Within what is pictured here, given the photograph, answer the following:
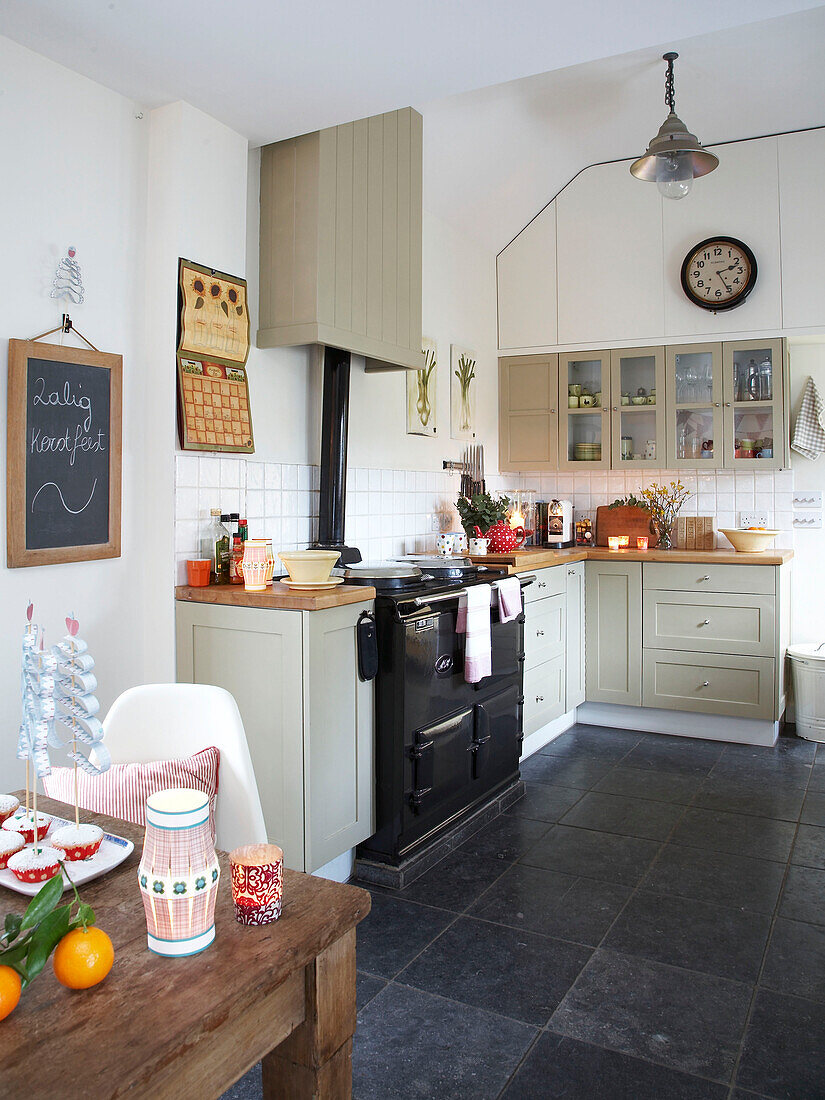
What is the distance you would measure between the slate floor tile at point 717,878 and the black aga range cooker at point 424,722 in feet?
2.39

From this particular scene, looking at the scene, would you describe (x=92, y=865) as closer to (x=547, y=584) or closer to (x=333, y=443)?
(x=333, y=443)

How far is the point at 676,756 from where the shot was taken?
4.28m

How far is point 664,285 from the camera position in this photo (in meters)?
4.83

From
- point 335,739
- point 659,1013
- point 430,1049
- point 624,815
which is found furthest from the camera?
point 624,815

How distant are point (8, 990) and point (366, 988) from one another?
155cm

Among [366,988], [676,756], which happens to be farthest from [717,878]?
[676,756]

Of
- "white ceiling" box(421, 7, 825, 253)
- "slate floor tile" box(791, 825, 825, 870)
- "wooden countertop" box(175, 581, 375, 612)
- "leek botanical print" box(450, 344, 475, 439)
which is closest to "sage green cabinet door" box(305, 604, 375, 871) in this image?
"wooden countertop" box(175, 581, 375, 612)

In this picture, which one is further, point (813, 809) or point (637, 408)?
point (637, 408)

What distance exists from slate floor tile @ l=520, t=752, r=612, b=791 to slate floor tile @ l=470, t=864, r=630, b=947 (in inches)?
37.3

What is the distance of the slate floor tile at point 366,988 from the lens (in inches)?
85.9

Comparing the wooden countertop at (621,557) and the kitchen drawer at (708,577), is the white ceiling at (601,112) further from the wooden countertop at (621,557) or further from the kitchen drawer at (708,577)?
the kitchen drawer at (708,577)

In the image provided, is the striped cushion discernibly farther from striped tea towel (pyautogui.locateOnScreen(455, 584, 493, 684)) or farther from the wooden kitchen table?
striped tea towel (pyautogui.locateOnScreen(455, 584, 493, 684))

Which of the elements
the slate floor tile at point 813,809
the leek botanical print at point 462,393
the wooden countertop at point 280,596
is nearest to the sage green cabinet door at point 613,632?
the leek botanical print at point 462,393

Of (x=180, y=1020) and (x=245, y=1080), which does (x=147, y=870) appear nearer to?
(x=180, y=1020)
